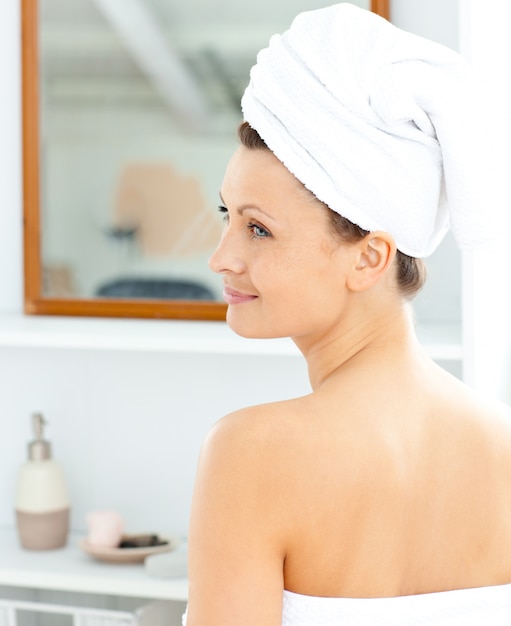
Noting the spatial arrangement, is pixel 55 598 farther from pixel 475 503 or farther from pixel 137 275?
pixel 475 503

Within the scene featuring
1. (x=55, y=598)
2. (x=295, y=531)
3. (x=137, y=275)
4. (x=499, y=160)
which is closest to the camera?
(x=295, y=531)

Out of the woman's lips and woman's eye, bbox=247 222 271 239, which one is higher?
woman's eye, bbox=247 222 271 239

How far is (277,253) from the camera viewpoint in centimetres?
95

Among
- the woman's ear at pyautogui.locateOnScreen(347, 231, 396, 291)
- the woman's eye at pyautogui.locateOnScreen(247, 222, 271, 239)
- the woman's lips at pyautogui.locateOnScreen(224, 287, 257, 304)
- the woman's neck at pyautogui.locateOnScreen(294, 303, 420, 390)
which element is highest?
the woman's eye at pyautogui.locateOnScreen(247, 222, 271, 239)

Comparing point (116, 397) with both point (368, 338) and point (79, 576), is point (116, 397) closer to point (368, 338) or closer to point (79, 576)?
point (79, 576)

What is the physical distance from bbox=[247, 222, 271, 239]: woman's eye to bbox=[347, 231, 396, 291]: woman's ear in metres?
0.08

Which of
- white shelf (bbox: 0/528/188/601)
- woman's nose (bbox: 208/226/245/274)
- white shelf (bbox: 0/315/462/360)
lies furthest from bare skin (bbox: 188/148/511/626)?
white shelf (bbox: 0/528/188/601)

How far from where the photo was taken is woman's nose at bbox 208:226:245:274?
3.19 feet

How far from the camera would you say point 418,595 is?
36.2 inches

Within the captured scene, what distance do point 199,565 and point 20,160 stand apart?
136cm

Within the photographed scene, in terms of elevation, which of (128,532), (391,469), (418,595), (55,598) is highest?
(391,469)

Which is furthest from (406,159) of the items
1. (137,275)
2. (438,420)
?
(137,275)

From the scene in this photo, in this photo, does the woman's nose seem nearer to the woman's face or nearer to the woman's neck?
the woman's face

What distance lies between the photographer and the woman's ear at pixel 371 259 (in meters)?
0.93
